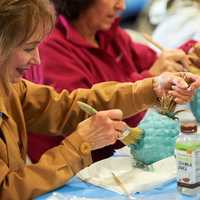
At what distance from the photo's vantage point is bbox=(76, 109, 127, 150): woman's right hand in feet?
3.88

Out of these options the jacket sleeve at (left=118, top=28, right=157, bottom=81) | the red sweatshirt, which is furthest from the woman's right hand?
the jacket sleeve at (left=118, top=28, right=157, bottom=81)

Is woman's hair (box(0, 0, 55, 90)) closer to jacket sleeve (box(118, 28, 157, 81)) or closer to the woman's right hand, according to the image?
the woman's right hand

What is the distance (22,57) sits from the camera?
1.16m

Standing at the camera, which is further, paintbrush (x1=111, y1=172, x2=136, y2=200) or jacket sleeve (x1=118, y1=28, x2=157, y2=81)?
jacket sleeve (x1=118, y1=28, x2=157, y2=81)

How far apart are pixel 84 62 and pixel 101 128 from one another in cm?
69

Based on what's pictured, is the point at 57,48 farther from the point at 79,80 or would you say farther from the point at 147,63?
the point at 147,63

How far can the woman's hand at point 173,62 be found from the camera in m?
1.74

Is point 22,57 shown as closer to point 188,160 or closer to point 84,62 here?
point 188,160

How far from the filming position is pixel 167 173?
1185 millimetres

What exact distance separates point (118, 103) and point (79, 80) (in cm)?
33

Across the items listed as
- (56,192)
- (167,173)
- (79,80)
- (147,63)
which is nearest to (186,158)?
(167,173)

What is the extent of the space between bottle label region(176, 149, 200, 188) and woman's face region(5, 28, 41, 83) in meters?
0.38

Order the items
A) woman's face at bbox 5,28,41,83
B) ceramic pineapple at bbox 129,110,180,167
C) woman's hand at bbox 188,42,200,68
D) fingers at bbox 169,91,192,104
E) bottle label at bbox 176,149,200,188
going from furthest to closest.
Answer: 1. woman's hand at bbox 188,42,200,68
2. fingers at bbox 169,91,192,104
3. ceramic pineapple at bbox 129,110,180,167
4. woman's face at bbox 5,28,41,83
5. bottle label at bbox 176,149,200,188

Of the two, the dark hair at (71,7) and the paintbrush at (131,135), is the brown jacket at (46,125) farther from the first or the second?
the dark hair at (71,7)
